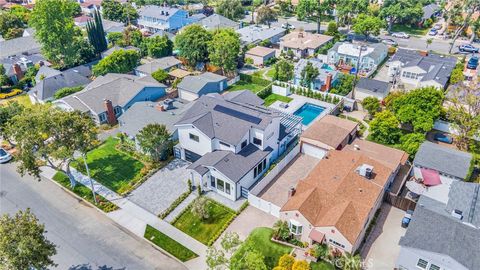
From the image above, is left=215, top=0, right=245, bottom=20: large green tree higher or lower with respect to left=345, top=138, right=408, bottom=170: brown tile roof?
higher

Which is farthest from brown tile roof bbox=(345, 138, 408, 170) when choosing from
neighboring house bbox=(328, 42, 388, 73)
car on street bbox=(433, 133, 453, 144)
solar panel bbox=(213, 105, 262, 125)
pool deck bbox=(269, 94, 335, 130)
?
neighboring house bbox=(328, 42, 388, 73)

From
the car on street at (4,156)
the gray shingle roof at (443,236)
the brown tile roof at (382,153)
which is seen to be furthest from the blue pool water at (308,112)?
the car on street at (4,156)

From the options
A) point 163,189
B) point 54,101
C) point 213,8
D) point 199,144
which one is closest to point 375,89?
point 199,144

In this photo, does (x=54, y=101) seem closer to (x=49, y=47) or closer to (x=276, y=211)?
(x=49, y=47)

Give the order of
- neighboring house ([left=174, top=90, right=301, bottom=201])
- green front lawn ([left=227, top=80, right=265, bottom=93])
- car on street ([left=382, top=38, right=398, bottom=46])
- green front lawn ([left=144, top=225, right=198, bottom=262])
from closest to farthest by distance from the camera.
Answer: green front lawn ([left=144, top=225, right=198, bottom=262]) → neighboring house ([left=174, top=90, right=301, bottom=201]) → green front lawn ([left=227, top=80, right=265, bottom=93]) → car on street ([left=382, top=38, right=398, bottom=46])

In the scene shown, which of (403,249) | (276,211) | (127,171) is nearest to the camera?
(403,249)

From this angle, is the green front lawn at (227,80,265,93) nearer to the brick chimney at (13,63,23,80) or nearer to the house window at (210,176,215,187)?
the house window at (210,176,215,187)

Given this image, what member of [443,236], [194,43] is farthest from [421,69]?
[443,236]
